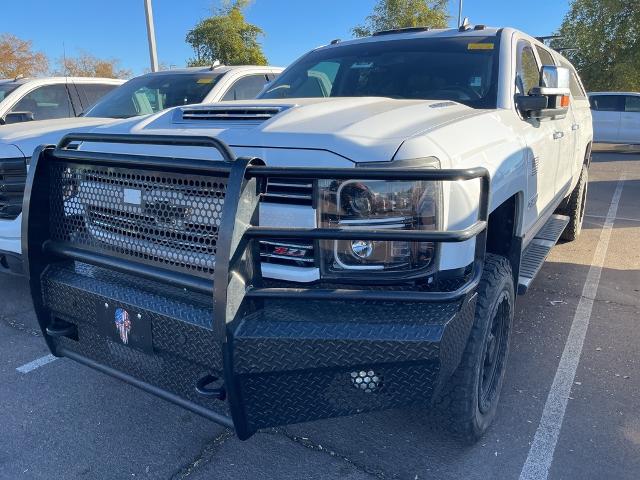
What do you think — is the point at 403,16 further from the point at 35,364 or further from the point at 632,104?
the point at 35,364

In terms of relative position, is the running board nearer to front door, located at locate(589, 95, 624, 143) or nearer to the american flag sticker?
the american flag sticker

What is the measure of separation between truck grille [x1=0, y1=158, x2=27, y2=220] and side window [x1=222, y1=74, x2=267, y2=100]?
2.39 metres

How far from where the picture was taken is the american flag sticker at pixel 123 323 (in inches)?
87.0

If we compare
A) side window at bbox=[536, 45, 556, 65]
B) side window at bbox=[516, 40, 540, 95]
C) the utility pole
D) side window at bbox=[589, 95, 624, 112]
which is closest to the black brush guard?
side window at bbox=[516, 40, 540, 95]

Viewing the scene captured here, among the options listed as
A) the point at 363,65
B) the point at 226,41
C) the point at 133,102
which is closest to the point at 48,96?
the point at 133,102

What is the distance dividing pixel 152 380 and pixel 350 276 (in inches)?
37.8

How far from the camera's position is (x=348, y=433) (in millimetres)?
2812

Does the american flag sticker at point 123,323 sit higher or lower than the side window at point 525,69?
lower

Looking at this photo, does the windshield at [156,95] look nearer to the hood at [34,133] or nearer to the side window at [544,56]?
the hood at [34,133]

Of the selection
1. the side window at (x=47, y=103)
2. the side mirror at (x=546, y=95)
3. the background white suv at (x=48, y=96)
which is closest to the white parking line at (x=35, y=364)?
the side mirror at (x=546, y=95)

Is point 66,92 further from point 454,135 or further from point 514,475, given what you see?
point 514,475

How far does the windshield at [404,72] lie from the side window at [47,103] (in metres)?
4.44

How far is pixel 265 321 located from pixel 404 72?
243 centimetres

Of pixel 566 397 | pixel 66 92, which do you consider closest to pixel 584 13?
pixel 66 92
